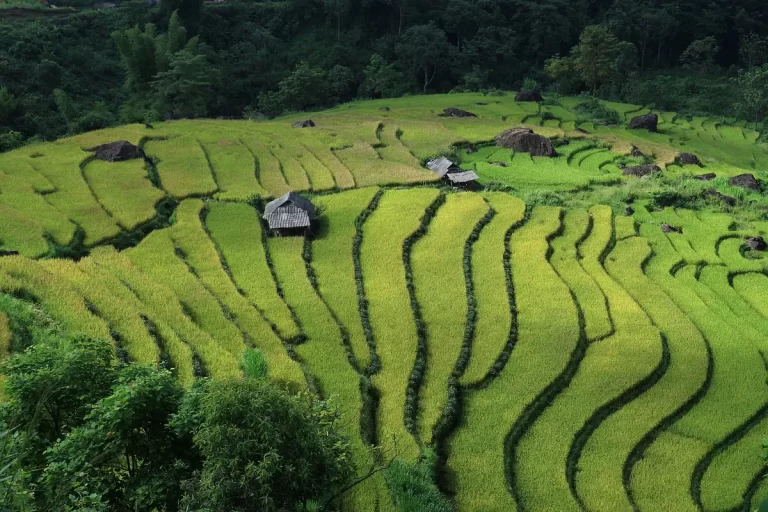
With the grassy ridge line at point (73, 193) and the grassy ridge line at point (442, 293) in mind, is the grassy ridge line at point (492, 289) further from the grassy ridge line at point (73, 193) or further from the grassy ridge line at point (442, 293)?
the grassy ridge line at point (73, 193)

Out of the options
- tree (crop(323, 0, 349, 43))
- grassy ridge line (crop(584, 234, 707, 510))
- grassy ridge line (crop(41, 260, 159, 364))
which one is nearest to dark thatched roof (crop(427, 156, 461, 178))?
grassy ridge line (crop(584, 234, 707, 510))

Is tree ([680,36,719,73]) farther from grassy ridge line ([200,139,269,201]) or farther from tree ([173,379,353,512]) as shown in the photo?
tree ([173,379,353,512])

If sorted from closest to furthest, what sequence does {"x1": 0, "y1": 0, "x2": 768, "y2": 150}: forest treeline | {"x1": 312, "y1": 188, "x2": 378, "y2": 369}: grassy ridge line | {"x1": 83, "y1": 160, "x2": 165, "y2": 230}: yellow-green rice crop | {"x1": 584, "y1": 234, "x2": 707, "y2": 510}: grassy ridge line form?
{"x1": 584, "y1": 234, "x2": 707, "y2": 510}: grassy ridge line < {"x1": 312, "y1": 188, "x2": 378, "y2": 369}: grassy ridge line < {"x1": 83, "y1": 160, "x2": 165, "y2": 230}: yellow-green rice crop < {"x1": 0, "y1": 0, "x2": 768, "y2": 150}: forest treeline

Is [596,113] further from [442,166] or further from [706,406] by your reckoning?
[706,406]

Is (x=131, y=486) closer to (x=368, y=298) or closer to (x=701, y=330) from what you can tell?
(x=368, y=298)

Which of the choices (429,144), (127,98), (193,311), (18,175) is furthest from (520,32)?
(193,311)

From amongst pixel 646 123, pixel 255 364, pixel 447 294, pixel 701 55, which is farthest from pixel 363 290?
pixel 701 55
